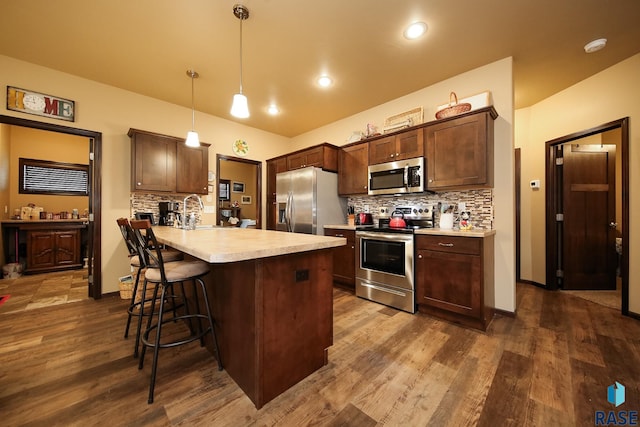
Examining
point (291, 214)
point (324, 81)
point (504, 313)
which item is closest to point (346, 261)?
point (291, 214)

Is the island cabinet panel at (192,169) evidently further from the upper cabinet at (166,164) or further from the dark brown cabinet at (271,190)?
the dark brown cabinet at (271,190)

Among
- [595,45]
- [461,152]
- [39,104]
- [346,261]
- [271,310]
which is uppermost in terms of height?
[595,45]

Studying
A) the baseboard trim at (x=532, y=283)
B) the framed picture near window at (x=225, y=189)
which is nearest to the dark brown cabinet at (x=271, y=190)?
the framed picture near window at (x=225, y=189)

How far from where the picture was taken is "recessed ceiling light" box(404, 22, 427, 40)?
2.12 meters

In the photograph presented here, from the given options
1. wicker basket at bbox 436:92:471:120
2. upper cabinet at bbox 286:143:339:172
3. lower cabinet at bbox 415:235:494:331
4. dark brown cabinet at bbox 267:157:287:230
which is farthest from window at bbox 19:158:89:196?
wicker basket at bbox 436:92:471:120

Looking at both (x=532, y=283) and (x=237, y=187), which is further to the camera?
(x=237, y=187)

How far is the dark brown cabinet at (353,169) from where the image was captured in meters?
3.48

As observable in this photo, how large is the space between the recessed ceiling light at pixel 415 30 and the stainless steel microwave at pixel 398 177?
122 cm

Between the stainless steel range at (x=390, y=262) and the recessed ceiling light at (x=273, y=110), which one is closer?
the stainless steel range at (x=390, y=262)

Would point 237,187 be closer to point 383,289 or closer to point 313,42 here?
point 313,42

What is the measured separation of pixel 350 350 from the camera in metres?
1.89

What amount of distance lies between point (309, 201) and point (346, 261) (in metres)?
1.05

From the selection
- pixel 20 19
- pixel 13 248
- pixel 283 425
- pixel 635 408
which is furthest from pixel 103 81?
pixel 635 408

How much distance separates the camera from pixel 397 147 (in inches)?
122
